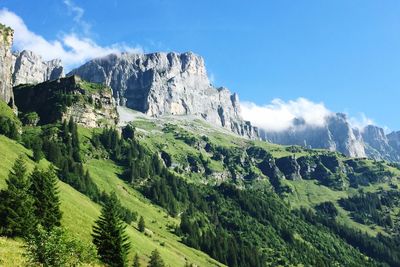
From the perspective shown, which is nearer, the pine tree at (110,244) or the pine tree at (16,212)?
the pine tree at (16,212)

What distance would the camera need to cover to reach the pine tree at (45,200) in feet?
235

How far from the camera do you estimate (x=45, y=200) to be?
72562mm

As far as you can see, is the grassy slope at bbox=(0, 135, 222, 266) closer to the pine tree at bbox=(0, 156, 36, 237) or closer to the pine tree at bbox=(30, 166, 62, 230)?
the pine tree at bbox=(0, 156, 36, 237)

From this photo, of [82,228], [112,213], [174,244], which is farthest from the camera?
[174,244]

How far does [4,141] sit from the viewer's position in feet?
515

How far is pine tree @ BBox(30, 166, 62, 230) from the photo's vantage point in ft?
235

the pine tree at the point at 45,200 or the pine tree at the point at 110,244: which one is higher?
the pine tree at the point at 45,200

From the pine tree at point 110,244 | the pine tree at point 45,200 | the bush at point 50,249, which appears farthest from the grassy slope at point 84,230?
the pine tree at point 45,200

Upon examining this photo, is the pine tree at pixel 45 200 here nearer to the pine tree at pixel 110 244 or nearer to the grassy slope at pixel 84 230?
the grassy slope at pixel 84 230

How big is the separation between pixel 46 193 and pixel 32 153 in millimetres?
99497

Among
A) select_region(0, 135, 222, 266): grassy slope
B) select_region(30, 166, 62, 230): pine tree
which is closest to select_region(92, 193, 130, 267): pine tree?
select_region(0, 135, 222, 266): grassy slope

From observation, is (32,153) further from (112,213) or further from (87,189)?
(112,213)

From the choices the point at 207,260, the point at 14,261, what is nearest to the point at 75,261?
the point at 14,261

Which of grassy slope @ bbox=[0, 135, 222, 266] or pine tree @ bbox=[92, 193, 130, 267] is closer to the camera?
grassy slope @ bbox=[0, 135, 222, 266]
